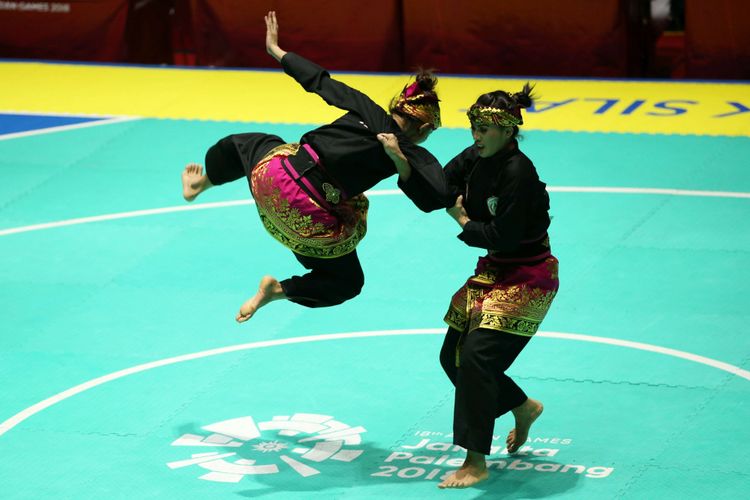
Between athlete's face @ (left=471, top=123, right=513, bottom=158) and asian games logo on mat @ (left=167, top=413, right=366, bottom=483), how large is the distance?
1811 millimetres

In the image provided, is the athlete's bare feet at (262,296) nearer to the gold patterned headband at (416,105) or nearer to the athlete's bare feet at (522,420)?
the gold patterned headband at (416,105)

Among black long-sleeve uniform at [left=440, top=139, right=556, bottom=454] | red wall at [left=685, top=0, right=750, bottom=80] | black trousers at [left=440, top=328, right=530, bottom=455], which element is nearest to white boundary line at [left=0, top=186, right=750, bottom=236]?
red wall at [left=685, top=0, right=750, bottom=80]

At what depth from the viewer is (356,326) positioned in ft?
28.4

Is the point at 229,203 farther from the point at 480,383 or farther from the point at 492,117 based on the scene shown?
the point at 492,117

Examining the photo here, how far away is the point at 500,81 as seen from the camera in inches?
570

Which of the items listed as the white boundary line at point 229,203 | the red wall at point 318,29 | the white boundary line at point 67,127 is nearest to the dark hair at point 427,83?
the white boundary line at point 229,203

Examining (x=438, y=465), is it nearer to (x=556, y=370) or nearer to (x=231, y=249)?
(x=556, y=370)

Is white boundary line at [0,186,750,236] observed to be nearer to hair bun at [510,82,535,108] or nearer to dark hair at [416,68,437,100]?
dark hair at [416,68,437,100]

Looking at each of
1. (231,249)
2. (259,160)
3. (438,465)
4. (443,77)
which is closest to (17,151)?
(231,249)

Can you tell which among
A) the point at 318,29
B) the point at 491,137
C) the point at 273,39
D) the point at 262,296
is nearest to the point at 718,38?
the point at 318,29

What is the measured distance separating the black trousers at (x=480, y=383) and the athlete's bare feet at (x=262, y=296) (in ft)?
3.36

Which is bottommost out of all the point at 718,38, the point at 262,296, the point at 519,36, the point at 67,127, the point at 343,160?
the point at 67,127

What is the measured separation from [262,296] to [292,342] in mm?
1739

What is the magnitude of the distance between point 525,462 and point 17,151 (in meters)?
7.57
